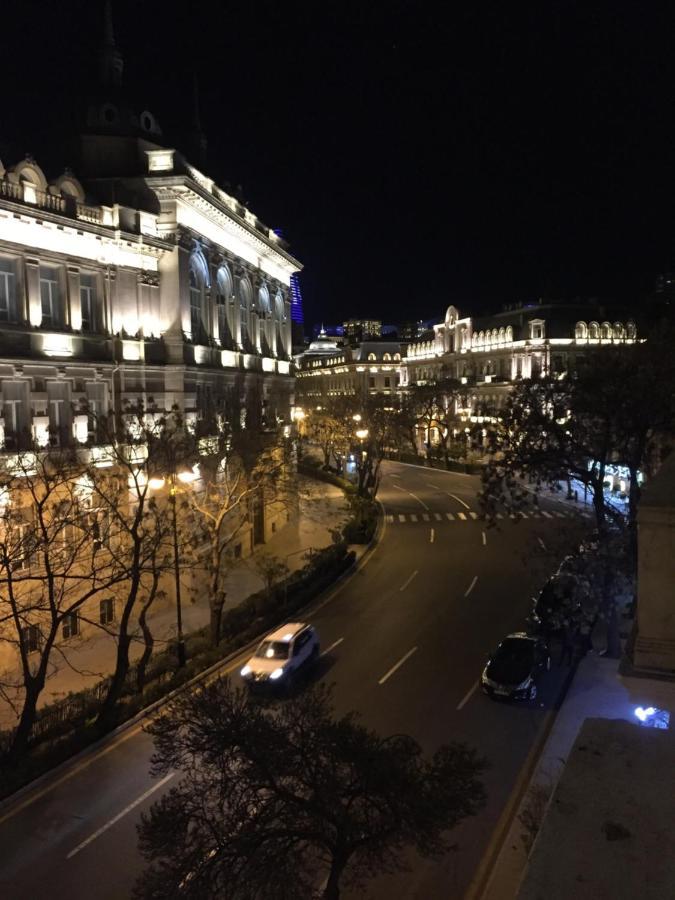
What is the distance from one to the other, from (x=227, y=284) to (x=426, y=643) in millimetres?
21327

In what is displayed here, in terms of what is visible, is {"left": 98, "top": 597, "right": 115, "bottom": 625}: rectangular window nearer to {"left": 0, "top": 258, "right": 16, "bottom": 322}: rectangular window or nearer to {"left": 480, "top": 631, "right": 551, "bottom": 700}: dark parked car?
{"left": 0, "top": 258, "right": 16, "bottom": 322}: rectangular window

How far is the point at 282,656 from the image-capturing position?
1948 centimetres

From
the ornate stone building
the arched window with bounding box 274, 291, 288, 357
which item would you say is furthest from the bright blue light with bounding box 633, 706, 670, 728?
the arched window with bounding box 274, 291, 288, 357

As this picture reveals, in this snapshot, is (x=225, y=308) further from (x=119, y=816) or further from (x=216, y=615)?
(x=119, y=816)

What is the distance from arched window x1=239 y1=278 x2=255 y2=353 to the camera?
37.3 metres

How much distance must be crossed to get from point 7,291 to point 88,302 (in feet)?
12.4

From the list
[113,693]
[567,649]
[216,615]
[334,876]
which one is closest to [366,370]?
[216,615]

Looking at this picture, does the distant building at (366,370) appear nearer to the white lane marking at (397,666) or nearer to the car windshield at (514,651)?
the white lane marking at (397,666)

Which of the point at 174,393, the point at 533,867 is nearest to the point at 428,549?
the point at 174,393

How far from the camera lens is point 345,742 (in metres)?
8.30

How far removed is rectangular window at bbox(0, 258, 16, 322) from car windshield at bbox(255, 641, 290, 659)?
13.2 metres

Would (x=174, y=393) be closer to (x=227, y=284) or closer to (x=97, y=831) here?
(x=227, y=284)

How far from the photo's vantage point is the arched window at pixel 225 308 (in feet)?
113

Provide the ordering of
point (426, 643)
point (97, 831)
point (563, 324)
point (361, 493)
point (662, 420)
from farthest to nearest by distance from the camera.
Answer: point (563, 324), point (361, 493), point (426, 643), point (662, 420), point (97, 831)
